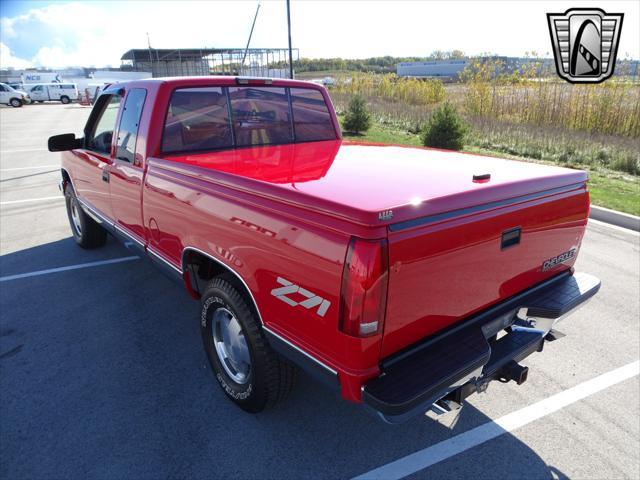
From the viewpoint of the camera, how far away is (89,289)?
4.82 metres

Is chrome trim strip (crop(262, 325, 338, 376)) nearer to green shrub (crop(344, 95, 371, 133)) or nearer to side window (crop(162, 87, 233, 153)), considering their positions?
side window (crop(162, 87, 233, 153))

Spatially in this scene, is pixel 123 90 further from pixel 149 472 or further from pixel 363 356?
pixel 363 356

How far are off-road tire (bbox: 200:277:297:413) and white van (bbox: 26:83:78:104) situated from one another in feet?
157

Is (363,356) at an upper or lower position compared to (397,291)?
lower

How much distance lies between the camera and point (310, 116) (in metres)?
4.51

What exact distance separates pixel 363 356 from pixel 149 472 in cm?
151

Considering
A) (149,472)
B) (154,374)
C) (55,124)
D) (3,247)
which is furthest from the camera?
(55,124)

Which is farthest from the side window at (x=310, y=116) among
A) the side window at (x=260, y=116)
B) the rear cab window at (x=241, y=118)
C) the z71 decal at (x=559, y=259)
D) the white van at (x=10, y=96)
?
the white van at (x=10, y=96)

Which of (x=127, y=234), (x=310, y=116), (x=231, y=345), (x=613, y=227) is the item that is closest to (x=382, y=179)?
(x=231, y=345)

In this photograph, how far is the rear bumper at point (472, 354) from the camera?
6.48 ft

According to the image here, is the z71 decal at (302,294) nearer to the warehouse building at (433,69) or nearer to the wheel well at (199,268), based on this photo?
the wheel well at (199,268)

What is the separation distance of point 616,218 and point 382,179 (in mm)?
6033

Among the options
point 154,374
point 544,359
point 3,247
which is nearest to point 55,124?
point 3,247

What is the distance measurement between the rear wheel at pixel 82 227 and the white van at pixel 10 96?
40700mm
